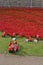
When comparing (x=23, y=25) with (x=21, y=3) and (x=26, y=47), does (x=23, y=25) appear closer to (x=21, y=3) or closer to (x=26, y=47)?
(x=26, y=47)

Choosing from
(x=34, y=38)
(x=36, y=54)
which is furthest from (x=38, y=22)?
(x=36, y=54)

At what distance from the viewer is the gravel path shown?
534 cm

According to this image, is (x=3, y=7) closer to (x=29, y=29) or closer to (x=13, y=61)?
(x=29, y=29)

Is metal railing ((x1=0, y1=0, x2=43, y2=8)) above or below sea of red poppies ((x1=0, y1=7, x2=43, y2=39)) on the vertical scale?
below

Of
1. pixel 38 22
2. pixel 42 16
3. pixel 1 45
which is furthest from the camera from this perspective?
pixel 42 16

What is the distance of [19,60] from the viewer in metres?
5.51

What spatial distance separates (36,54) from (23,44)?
74cm

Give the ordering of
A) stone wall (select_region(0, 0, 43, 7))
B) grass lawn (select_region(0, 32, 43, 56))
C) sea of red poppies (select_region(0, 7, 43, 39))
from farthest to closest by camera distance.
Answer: stone wall (select_region(0, 0, 43, 7)) < sea of red poppies (select_region(0, 7, 43, 39)) < grass lawn (select_region(0, 32, 43, 56))

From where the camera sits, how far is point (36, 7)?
14.2 metres

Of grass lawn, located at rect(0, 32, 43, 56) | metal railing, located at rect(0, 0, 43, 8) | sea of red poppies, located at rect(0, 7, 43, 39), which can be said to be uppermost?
grass lawn, located at rect(0, 32, 43, 56)

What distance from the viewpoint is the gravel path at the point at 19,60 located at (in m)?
5.34

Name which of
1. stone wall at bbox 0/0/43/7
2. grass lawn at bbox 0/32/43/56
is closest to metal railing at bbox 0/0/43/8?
stone wall at bbox 0/0/43/7

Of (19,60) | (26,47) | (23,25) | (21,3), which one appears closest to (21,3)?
(21,3)

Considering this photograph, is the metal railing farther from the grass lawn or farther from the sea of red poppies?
the grass lawn
